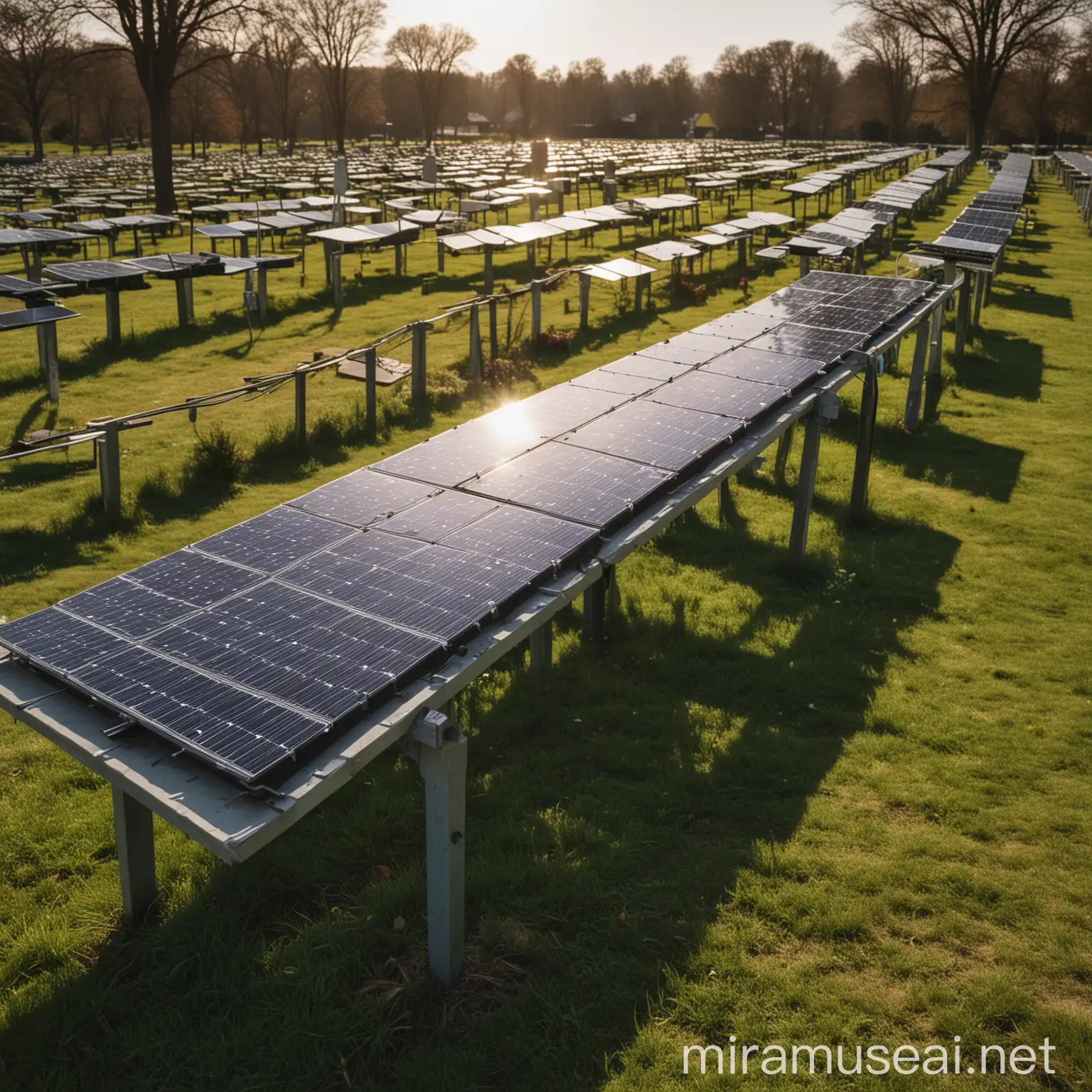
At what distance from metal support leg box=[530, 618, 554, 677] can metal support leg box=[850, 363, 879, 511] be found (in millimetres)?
4559

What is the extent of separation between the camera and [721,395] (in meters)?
7.91

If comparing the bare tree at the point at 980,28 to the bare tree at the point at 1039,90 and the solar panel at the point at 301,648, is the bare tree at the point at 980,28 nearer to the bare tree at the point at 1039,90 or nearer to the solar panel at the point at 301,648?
A: the bare tree at the point at 1039,90

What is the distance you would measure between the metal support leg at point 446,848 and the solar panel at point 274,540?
1.59 meters

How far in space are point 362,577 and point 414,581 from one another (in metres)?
0.29

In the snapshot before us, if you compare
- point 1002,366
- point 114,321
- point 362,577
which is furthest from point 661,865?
point 114,321

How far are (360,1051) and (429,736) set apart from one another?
1478mm

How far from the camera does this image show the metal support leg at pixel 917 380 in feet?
39.6

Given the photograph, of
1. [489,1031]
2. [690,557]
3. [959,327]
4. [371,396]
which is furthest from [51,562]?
[959,327]

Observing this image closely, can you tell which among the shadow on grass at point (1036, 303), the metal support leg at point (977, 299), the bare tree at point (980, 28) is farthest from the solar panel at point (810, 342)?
the bare tree at point (980, 28)

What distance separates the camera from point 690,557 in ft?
31.0

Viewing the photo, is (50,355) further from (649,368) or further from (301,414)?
(649,368)

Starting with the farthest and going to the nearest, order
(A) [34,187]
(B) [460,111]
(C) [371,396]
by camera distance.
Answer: (B) [460,111], (A) [34,187], (C) [371,396]

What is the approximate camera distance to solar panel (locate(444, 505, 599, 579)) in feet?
16.8

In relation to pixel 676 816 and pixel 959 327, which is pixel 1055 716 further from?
pixel 959 327
